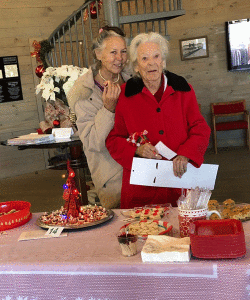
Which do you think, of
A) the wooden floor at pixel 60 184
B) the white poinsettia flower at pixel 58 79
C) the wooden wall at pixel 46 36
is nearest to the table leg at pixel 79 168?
the white poinsettia flower at pixel 58 79

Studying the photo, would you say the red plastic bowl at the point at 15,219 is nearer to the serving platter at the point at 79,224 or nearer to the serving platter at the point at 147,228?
the serving platter at the point at 79,224

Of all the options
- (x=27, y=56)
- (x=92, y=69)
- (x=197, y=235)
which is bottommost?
(x=197, y=235)

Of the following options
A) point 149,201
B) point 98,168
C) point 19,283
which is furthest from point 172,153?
point 19,283

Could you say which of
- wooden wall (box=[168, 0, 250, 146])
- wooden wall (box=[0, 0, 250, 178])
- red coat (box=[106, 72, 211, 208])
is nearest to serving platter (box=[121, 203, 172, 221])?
red coat (box=[106, 72, 211, 208])

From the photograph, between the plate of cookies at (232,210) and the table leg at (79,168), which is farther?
the table leg at (79,168)

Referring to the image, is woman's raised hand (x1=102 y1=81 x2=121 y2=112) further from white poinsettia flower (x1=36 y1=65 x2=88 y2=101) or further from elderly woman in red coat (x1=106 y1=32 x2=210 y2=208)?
white poinsettia flower (x1=36 y1=65 x2=88 y2=101)

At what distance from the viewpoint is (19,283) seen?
5.25 feet

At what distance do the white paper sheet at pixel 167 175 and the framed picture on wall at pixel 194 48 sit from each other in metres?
6.11

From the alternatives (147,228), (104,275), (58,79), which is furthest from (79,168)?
(104,275)

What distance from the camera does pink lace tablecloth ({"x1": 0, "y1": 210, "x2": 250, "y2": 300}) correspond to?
1.40 m

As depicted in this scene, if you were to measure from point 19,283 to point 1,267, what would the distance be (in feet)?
0.30

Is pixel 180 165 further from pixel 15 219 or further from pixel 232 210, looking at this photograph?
pixel 15 219

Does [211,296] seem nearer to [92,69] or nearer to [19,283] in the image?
[19,283]

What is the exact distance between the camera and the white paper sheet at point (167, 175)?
7.00ft
